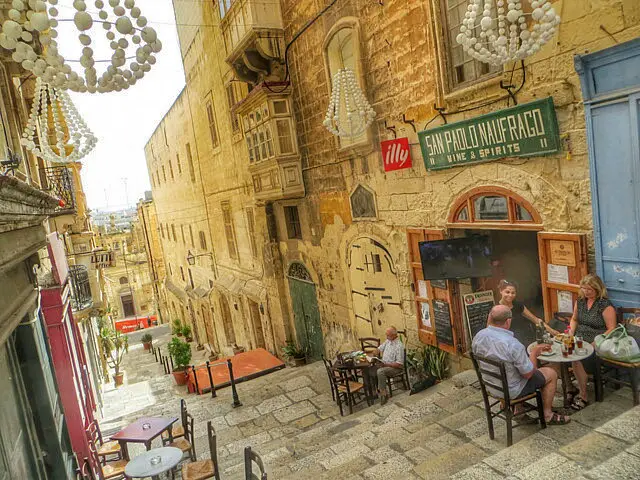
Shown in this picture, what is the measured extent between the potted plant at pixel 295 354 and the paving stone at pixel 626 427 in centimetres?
894

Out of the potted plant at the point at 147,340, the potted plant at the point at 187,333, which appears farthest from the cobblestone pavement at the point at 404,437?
the potted plant at the point at 147,340

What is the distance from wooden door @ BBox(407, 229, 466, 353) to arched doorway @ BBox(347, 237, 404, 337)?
0.65 metres

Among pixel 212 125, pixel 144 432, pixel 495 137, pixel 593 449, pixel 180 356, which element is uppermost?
pixel 212 125

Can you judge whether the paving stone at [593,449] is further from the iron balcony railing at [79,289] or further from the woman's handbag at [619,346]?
the iron balcony railing at [79,289]

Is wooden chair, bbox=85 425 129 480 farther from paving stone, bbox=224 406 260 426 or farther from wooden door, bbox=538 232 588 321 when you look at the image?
wooden door, bbox=538 232 588 321

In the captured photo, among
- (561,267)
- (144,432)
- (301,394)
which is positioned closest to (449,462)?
(561,267)

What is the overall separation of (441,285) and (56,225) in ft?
33.8

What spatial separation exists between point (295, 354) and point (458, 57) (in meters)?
8.55

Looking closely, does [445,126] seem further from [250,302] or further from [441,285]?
[250,302]

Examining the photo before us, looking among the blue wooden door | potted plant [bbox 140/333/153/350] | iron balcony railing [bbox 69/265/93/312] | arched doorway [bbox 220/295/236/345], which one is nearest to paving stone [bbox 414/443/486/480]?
the blue wooden door

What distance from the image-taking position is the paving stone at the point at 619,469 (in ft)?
9.89

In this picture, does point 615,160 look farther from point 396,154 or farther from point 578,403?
point 396,154

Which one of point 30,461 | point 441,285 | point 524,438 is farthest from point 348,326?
point 30,461

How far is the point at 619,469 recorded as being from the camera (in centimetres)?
308
